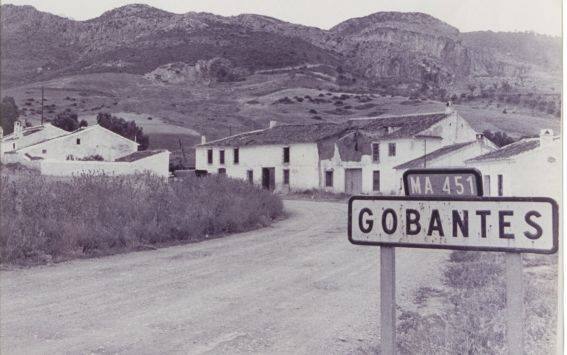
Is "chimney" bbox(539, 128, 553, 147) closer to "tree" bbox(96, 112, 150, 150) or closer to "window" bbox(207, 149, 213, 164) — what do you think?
"tree" bbox(96, 112, 150, 150)

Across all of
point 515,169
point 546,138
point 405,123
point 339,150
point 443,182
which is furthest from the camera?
point 339,150

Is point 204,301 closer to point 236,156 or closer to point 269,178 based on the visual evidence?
point 269,178

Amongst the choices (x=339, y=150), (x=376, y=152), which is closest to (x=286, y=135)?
(x=339, y=150)

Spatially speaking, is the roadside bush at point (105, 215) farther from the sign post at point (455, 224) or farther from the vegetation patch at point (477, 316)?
the sign post at point (455, 224)

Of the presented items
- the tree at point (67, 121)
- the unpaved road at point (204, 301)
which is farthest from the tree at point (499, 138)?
the tree at point (67, 121)

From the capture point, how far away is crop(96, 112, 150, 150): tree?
105 ft

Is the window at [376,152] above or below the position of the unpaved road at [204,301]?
above

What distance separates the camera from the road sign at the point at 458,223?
2.06m

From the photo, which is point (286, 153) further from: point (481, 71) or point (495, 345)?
point (495, 345)

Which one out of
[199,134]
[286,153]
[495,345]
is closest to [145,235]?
[495,345]

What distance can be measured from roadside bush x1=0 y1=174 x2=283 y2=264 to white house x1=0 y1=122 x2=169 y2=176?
10.1 feet

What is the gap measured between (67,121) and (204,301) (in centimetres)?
2486

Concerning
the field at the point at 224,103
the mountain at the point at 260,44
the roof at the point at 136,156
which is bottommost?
the roof at the point at 136,156

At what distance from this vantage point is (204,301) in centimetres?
705
